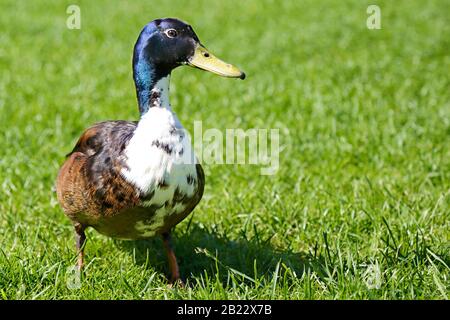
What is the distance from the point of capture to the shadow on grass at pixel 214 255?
11.7ft

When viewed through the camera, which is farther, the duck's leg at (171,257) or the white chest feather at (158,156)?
the duck's leg at (171,257)

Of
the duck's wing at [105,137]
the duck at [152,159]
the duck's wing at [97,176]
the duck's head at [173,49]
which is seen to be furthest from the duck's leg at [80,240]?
the duck's head at [173,49]

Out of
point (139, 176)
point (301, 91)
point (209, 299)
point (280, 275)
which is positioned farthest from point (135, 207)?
point (301, 91)

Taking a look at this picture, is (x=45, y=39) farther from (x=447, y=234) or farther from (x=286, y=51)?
(x=447, y=234)

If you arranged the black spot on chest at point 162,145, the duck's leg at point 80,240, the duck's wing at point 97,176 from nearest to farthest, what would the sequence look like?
the black spot on chest at point 162,145
the duck's wing at point 97,176
the duck's leg at point 80,240

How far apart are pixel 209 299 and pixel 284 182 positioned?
5.88 feet

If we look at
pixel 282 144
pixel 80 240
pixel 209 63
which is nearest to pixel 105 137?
pixel 80 240

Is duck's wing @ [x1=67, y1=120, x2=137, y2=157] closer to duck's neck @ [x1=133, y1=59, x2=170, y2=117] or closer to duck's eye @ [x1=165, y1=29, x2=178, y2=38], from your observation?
duck's neck @ [x1=133, y1=59, x2=170, y2=117]

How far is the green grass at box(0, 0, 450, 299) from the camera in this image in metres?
3.28

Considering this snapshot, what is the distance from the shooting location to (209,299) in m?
3.03

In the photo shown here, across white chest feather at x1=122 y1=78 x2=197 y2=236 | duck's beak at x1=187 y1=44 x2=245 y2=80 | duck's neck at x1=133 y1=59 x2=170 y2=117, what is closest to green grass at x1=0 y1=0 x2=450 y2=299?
white chest feather at x1=122 y1=78 x2=197 y2=236

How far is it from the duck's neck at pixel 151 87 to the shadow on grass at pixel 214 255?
2.54ft

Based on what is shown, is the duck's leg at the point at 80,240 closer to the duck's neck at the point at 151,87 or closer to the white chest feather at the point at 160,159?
the white chest feather at the point at 160,159

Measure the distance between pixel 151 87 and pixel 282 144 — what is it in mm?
2270
